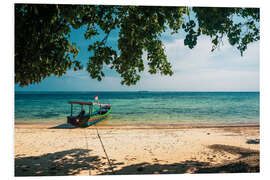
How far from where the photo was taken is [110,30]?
3.79 meters

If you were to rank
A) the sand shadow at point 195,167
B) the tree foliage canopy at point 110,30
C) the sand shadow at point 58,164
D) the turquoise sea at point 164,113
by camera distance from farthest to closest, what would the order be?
the turquoise sea at point 164,113 < the sand shadow at point 58,164 < the sand shadow at point 195,167 < the tree foliage canopy at point 110,30

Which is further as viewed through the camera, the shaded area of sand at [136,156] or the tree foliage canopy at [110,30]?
the shaded area of sand at [136,156]

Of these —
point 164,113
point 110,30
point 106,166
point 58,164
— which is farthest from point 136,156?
point 164,113

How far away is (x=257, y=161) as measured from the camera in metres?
3.74

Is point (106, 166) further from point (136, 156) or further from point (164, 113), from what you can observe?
point (164, 113)

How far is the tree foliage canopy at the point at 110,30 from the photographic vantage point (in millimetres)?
3082

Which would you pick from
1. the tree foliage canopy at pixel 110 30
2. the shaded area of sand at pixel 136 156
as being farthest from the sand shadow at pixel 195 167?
the tree foliage canopy at pixel 110 30

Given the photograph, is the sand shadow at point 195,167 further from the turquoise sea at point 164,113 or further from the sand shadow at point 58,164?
the turquoise sea at point 164,113

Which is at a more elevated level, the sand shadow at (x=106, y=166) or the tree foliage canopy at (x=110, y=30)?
the tree foliage canopy at (x=110, y=30)

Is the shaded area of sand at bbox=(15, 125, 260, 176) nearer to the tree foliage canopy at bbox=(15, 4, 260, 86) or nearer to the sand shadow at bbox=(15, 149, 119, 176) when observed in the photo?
the sand shadow at bbox=(15, 149, 119, 176)

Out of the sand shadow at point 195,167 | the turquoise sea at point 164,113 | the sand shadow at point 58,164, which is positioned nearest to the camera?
the sand shadow at point 195,167
